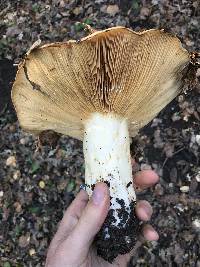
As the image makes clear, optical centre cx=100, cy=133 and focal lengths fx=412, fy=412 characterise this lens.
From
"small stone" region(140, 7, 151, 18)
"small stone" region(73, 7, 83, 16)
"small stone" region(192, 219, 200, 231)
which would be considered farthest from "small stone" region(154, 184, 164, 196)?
"small stone" region(73, 7, 83, 16)

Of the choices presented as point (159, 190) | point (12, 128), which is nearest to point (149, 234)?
point (159, 190)

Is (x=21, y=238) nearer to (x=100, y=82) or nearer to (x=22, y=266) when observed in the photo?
(x=22, y=266)

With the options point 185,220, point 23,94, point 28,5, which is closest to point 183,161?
point 185,220

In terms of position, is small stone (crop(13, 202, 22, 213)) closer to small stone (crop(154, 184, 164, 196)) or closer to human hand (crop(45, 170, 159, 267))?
human hand (crop(45, 170, 159, 267))

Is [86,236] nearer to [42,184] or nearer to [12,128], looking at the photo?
[42,184]

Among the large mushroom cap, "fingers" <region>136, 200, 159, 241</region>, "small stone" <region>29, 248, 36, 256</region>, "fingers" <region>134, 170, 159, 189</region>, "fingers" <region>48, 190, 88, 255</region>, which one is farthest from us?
"small stone" <region>29, 248, 36, 256</region>

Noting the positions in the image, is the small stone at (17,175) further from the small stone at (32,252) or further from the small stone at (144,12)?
the small stone at (144,12)

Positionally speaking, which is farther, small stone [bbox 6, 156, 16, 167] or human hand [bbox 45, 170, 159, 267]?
small stone [bbox 6, 156, 16, 167]
